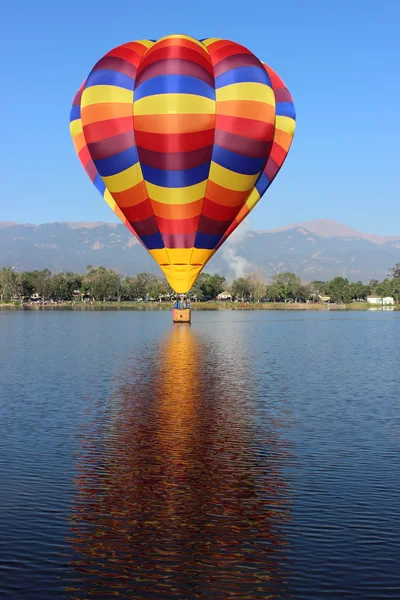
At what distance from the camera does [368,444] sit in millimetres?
23172

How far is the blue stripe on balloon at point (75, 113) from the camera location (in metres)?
61.8

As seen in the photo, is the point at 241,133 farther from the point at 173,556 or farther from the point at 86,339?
the point at 173,556

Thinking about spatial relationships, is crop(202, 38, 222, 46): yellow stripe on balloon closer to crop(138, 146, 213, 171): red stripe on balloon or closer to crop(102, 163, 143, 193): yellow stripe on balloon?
crop(138, 146, 213, 171): red stripe on balloon

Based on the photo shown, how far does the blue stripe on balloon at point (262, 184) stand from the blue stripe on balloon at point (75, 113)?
46.9 ft

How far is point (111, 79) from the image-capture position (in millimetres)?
56219

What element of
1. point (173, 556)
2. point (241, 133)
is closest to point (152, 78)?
point (241, 133)

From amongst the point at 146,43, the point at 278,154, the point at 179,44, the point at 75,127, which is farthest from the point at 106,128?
→ the point at 278,154

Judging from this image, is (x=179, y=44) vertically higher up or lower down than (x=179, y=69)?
higher up

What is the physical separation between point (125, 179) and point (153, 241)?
256 inches

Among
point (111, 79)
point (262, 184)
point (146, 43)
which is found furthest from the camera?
point (262, 184)

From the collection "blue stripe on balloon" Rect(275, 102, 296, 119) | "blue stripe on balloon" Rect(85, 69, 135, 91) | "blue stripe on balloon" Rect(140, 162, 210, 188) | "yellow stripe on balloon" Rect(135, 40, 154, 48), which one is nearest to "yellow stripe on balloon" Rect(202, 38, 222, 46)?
"yellow stripe on balloon" Rect(135, 40, 154, 48)

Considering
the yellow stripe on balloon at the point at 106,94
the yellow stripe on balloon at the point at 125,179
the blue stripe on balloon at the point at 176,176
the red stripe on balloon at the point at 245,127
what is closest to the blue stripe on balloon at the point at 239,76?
the red stripe on balloon at the point at 245,127

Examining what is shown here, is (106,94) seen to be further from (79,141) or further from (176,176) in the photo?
(176,176)

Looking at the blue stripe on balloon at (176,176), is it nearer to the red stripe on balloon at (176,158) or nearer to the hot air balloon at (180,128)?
the hot air balloon at (180,128)
